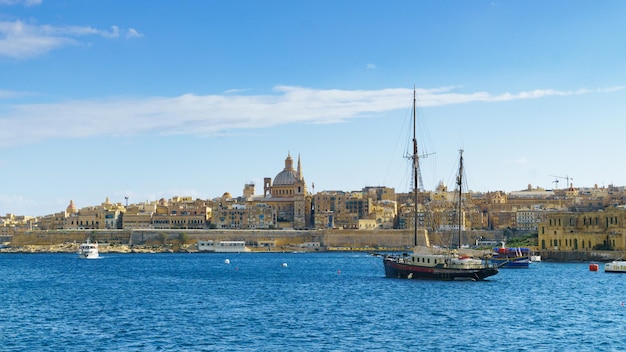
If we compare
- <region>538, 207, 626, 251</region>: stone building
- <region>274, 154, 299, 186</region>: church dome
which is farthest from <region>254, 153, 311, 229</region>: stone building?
<region>538, 207, 626, 251</region>: stone building

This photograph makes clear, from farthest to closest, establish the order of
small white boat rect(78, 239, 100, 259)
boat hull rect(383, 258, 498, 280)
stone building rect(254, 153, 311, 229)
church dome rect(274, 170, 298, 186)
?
church dome rect(274, 170, 298, 186) → stone building rect(254, 153, 311, 229) → small white boat rect(78, 239, 100, 259) → boat hull rect(383, 258, 498, 280)

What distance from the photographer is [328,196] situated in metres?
139

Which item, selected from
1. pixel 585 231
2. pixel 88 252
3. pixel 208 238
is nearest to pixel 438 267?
pixel 585 231

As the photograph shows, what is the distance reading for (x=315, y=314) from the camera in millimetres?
33094

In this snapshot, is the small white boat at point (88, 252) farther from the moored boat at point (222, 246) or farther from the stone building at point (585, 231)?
the stone building at point (585, 231)

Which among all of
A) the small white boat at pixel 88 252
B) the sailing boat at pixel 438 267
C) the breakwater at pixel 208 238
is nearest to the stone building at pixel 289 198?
the breakwater at pixel 208 238

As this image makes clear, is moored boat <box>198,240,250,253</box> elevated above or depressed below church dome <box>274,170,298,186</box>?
below

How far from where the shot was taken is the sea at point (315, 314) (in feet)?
86.7

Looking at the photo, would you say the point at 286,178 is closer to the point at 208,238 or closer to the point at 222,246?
the point at 208,238

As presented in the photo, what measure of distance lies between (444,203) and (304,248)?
2869cm

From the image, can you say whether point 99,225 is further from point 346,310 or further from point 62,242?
point 346,310

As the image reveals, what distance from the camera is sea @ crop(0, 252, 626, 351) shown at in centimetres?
2644

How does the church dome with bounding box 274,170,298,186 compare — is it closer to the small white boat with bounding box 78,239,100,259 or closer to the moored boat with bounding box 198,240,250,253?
the moored boat with bounding box 198,240,250,253

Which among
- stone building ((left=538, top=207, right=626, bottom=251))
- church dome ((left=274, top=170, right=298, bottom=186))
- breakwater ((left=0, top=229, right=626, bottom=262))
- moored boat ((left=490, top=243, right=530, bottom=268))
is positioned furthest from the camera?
church dome ((left=274, top=170, right=298, bottom=186))
